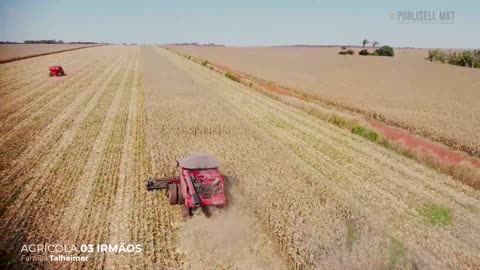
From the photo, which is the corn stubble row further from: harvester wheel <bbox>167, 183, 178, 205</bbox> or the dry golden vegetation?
the dry golden vegetation

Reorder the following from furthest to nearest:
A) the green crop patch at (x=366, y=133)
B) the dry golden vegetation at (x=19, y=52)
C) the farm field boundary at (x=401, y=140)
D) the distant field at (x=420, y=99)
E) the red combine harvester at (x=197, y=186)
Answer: the dry golden vegetation at (x=19, y=52) → the distant field at (x=420, y=99) → the green crop patch at (x=366, y=133) → the farm field boundary at (x=401, y=140) → the red combine harvester at (x=197, y=186)

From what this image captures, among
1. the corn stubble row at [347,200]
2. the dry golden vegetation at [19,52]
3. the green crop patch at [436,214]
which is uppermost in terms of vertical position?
the dry golden vegetation at [19,52]

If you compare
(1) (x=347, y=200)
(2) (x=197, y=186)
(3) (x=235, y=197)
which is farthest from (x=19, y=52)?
(1) (x=347, y=200)

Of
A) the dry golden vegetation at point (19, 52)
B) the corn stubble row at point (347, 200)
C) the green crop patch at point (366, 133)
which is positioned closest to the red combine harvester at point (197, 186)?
the corn stubble row at point (347, 200)

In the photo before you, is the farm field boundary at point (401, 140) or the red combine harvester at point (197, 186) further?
the farm field boundary at point (401, 140)

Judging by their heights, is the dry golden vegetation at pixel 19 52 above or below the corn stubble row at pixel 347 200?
above

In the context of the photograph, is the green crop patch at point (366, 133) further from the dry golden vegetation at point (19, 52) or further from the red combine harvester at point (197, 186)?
the dry golden vegetation at point (19, 52)

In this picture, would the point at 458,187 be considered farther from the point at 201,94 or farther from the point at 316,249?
the point at 201,94
